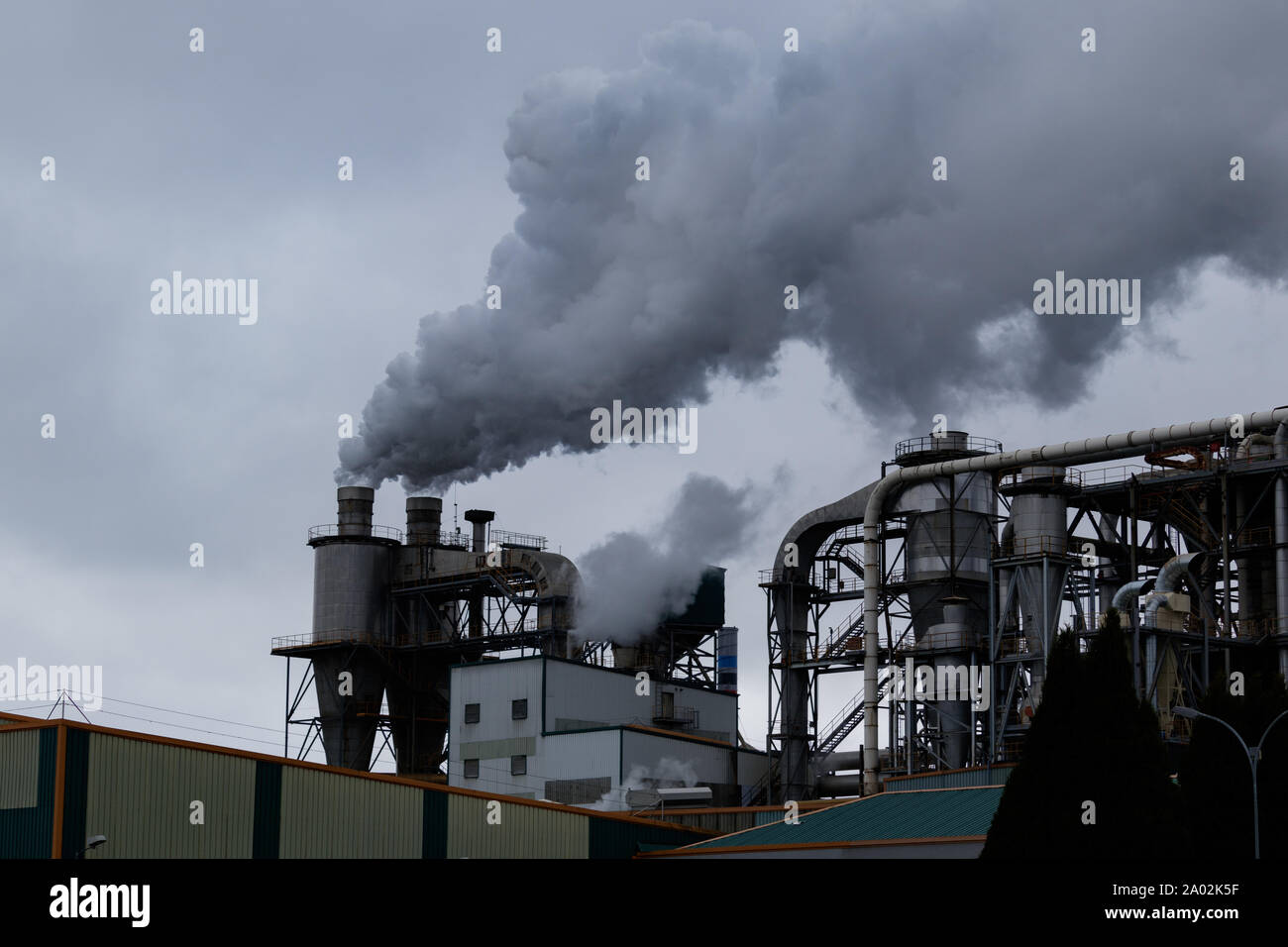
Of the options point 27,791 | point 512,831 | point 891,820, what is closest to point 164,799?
point 27,791

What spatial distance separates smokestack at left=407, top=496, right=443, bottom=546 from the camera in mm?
83688

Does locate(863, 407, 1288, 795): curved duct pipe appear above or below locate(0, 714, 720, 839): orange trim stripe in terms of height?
above

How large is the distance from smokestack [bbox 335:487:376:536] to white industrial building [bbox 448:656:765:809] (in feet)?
39.2

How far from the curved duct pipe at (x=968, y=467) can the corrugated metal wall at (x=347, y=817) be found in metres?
19.1

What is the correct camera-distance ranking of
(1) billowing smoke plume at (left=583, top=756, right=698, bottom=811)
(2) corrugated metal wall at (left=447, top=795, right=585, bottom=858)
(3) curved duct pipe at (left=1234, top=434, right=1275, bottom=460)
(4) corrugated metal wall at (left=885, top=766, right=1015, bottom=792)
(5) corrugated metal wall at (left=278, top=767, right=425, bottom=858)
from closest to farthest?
(5) corrugated metal wall at (left=278, top=767, right=425, bottom=858)
(2) corrugated metal wall at (left=447, top=795, right=585, bottom=858)
(4) corrugated metal wall at (left=885, top=766, right=1015, bottom=792)
(3) curved duct pipe at (left=1234, top=434, right=1275, bottom=460)
(1) billowing smoke plume at (left=583, top=756, right=698, bottom=811)

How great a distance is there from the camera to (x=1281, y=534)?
60.8 meters

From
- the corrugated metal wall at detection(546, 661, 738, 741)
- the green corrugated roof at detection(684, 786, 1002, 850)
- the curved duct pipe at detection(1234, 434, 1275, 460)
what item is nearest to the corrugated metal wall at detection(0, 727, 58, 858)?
the green corrugated roof at detection(684, 786, 1002, 850)

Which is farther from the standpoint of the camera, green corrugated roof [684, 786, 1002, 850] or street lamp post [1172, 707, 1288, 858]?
green corrugated roof [684, 786, 1002, 850]

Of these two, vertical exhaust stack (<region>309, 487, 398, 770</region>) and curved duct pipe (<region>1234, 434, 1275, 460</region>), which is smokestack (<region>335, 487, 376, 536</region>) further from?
curved duct pipe (<region>1234, 434, 1275, 460</region>)

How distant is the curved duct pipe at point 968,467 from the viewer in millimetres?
59906
